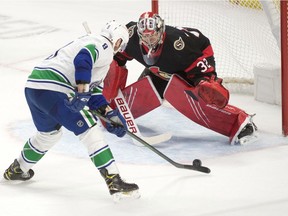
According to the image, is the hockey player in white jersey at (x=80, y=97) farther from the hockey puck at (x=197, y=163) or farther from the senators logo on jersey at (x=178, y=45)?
the senators logo on jersey at (x=178, y=45)

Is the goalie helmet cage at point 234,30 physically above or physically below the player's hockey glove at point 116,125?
below

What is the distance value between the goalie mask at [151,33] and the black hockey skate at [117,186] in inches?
38.1

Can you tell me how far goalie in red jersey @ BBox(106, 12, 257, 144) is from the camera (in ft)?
15.1

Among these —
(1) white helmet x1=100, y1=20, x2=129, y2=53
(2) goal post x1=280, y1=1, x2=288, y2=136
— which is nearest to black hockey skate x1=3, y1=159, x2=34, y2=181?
(1) white helmet x1=100, y1=20, x2=129, y2=53

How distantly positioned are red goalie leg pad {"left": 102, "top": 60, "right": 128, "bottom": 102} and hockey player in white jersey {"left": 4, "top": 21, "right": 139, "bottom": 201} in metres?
0.86

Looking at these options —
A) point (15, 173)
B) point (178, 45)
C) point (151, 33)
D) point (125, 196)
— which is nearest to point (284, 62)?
point (178, 45)

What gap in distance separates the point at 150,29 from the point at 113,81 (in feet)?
1.70

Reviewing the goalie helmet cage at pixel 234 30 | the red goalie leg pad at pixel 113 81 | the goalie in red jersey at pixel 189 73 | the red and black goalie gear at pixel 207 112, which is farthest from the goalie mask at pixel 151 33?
the goalie helmet cage at pixel 234 30

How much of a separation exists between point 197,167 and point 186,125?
87 cm

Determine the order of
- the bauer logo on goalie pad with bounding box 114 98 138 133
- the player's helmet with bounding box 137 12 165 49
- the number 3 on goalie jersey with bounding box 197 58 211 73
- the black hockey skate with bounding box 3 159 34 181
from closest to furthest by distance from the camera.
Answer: the black hockey skate with bounding box 3 159 34 181
the player's helmet with bounding box 137 12 165 49
the number 3 on goalie jersey with bounding box 197 58 211 73
the bauer logo on goalie pad with bounding box 114 98 138 133

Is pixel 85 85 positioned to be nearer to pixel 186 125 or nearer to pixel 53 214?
pixel 53 214

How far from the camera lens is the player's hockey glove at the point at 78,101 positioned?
375 cm

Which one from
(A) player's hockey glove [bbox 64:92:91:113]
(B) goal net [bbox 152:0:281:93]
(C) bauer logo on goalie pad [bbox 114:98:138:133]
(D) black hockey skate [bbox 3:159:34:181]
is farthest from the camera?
(B) goal net [bbox 152:0:281:93]

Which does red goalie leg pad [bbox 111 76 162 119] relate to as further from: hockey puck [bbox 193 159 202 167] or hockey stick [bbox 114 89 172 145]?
hockey puck [bbox 193 159 202 167]
